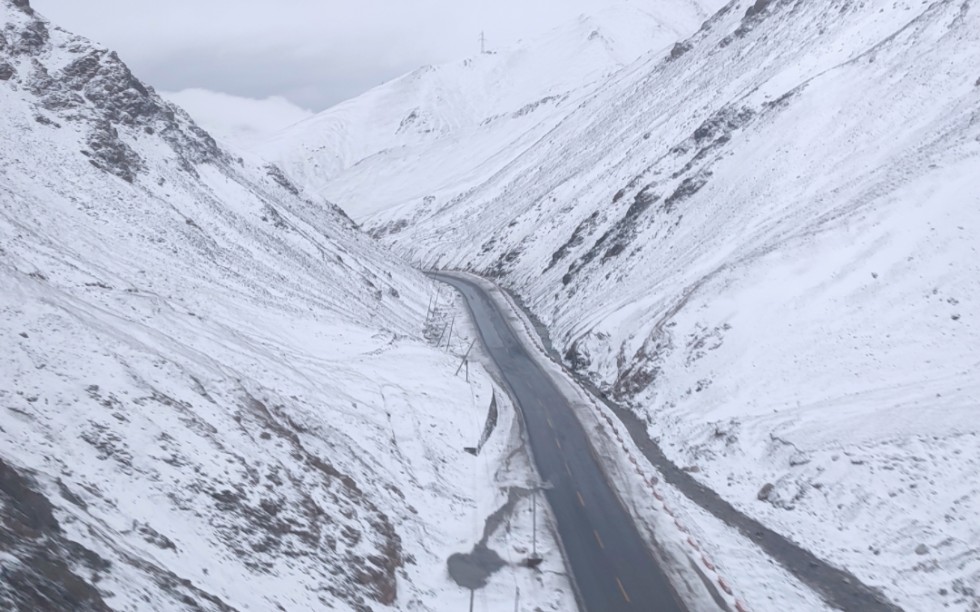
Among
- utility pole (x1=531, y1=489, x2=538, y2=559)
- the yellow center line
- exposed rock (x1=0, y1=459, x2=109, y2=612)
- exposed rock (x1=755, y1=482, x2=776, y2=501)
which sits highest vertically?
exposed rock (x1=755, y1=482, x2=776, y2=501)

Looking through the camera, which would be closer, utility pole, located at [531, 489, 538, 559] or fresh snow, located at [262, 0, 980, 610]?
utility pole, located at [531, 489, 538, 559]

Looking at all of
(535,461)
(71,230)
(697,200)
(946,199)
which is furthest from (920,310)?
(71,230)

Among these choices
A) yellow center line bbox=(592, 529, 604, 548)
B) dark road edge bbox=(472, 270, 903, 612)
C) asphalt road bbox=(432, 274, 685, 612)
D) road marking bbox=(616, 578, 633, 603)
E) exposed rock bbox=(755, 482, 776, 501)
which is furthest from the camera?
exposed rock bbox=(755, 482, 776, 501)

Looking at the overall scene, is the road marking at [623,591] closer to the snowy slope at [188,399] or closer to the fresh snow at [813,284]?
the snowy slope at [188,399]

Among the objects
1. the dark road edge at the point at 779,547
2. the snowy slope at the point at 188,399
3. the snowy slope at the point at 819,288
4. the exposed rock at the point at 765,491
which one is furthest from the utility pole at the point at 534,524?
the exposed rock at the point at 765,491

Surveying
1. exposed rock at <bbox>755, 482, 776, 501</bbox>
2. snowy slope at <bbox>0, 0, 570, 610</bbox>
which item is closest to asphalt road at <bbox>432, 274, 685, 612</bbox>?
snowy slope at <bbox>0, 0, 570, 610</bbox>

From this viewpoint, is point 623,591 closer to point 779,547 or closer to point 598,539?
point 598,539

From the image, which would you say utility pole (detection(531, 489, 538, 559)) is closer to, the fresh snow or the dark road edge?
→ the dark road edge
